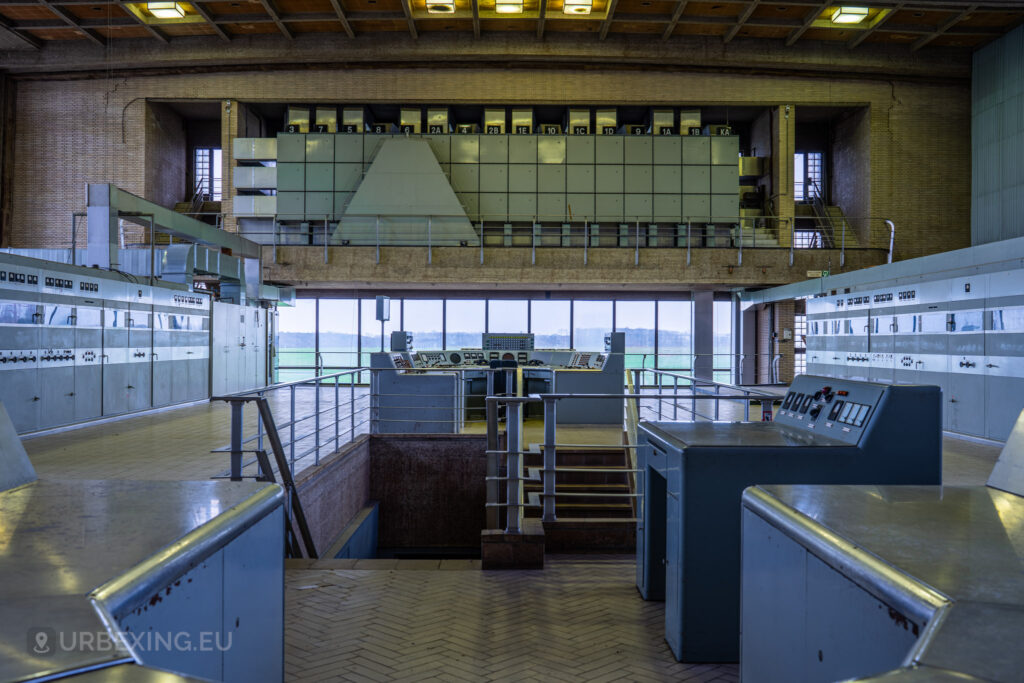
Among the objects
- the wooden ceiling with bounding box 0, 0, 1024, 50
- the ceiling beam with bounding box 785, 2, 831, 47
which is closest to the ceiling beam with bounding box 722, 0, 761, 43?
the wooden ceiling with bounding box 0, 0, 1024, 50

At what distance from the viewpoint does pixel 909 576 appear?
1.38 meters

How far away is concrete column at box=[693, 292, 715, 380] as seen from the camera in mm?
18469

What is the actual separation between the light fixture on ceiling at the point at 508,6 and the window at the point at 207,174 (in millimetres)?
10426

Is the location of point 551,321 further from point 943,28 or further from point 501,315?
point 943,28

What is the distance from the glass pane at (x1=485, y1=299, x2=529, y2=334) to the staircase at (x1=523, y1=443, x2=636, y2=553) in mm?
11697

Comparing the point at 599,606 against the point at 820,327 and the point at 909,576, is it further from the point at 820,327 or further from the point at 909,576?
the point at 820,327

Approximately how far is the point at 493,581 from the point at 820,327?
39.4ft

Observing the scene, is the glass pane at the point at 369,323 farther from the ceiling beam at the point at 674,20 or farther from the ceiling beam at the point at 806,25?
the ceiling beam at the point at 806,25

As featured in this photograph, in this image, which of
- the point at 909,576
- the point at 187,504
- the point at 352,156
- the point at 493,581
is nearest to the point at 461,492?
the point at 493,581

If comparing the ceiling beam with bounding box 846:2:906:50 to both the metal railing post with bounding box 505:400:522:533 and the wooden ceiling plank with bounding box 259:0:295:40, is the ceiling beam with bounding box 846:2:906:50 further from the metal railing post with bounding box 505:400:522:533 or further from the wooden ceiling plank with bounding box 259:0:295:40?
the metal railing post with bounding box 505:400:522:533

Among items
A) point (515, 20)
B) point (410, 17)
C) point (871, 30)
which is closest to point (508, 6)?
point (515, 20)

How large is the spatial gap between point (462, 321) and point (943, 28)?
47.7 feet

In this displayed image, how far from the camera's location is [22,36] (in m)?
17.2

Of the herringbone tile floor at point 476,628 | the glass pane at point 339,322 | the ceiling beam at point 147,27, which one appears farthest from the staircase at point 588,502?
the ceiling beam at point 147,27
